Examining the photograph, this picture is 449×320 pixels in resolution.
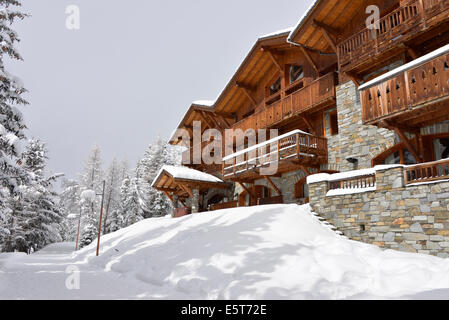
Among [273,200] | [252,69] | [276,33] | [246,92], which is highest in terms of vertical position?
[276,33]

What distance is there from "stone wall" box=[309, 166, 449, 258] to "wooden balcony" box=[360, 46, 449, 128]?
91.9 inches

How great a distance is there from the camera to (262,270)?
285 inches

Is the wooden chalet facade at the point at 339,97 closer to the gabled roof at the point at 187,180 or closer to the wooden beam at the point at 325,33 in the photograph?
the wooden beam at the point at 325,33

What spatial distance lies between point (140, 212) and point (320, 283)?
2921cm

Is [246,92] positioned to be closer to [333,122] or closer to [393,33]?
[333,122]

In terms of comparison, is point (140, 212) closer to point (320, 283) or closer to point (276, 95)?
point (276, 95)

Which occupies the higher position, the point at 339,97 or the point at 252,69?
the point at 252,69

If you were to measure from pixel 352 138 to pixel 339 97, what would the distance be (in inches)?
82.5

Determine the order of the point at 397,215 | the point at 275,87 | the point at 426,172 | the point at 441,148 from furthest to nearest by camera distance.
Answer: the point at 275,87, the point at 441,148, the point at 397,215, the point at 426,172

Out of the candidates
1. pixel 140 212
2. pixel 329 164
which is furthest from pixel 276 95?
pixel 140 212

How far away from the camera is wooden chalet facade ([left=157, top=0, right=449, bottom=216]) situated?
1004 centimetres

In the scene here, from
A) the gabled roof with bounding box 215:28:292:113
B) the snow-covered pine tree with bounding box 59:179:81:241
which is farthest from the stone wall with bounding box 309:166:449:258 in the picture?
the snow-covered pine tree with bounding box 59:179:81:241

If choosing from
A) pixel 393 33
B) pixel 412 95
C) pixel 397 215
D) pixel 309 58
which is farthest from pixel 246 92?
pixel 397 215

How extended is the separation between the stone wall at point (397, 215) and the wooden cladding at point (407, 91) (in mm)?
2400
